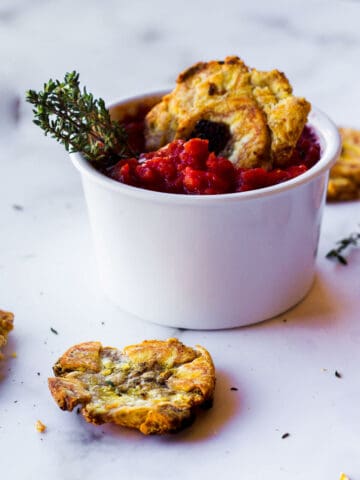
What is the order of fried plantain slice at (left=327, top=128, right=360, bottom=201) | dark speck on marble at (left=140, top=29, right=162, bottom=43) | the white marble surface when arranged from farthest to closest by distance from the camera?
dark speck on marble at (left=140, top=29, right=162, bottom=43) < fried plantain slice at (left=327, top=128, right=360, bottom=201) < the white marble surface

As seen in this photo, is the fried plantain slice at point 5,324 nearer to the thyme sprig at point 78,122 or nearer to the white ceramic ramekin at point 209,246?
the white ceramic ramekin at point 209,246

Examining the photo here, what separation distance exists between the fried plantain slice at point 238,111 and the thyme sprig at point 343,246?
0.46m

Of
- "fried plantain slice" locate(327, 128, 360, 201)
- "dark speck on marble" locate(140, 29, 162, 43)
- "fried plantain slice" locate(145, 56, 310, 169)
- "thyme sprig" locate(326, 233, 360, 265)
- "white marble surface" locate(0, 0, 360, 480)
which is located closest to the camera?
"white marble surface" locate(0, 0, 360, 480)

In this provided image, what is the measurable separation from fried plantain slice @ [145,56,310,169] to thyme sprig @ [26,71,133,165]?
0.15 metres

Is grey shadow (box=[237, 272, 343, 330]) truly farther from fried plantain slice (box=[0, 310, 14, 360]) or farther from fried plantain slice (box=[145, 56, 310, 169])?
fried plantain slice (box=[0, 310, 14, 360])

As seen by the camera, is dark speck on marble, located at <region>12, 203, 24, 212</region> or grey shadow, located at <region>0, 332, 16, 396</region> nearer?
grey shadow, located at <region>0, 332, 16, 396</region>

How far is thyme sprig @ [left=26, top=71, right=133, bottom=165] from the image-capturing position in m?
2.10

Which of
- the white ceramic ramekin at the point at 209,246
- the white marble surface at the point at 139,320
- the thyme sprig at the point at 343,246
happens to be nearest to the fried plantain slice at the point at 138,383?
the white marble surface at the point at 139,320

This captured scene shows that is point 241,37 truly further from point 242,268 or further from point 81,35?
point 242,268

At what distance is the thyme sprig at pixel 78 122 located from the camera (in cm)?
210

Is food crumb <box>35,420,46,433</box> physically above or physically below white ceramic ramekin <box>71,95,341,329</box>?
below

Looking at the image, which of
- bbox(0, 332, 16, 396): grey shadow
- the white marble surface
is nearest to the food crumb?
the white marble surface

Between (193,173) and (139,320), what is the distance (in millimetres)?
465

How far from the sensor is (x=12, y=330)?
223 centimetres
